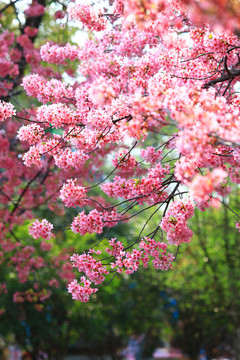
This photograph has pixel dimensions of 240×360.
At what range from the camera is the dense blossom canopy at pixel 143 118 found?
301cm

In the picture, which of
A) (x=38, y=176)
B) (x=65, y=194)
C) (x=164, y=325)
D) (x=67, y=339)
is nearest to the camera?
(x=65, y=194)

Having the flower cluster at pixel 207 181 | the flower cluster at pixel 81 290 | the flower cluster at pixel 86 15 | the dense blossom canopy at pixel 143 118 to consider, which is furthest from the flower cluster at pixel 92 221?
the flower cluster at pixel 86 15

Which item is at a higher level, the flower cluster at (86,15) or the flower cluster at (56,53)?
the flower cluster at (56,53)

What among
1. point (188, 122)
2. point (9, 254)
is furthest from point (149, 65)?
point (9, 254)

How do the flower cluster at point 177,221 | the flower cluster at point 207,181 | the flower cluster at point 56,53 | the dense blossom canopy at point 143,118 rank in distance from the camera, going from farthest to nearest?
the flower cluster at point 56,53 → the flower cluster at point 177,221 → the dense blossom canopy at point 143,118 → the flower cluster at point 207,181

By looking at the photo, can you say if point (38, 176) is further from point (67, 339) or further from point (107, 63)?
point (67, 339)

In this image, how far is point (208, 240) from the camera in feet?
40.4

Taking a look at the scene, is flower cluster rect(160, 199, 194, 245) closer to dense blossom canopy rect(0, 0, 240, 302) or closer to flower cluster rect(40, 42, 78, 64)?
dense blossom canopy rect(0, 0, 240, 302)

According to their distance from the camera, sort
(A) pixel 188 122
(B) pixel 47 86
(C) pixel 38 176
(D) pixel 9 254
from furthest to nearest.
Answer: (D) pixel 9 254 < (C) pixel 38 176 < (B) pixel 47 86 < (A) pixel 188 122

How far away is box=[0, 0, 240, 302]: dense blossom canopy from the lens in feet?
9.87

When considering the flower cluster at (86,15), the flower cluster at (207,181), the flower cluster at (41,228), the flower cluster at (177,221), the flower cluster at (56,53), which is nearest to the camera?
the flower cluster at (207,181)

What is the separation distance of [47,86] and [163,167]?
147cm

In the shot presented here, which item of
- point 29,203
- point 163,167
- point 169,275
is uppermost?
point 169,275

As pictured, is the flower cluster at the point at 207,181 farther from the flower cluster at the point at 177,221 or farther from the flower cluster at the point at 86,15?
the flower cluster at the point at 86,15
